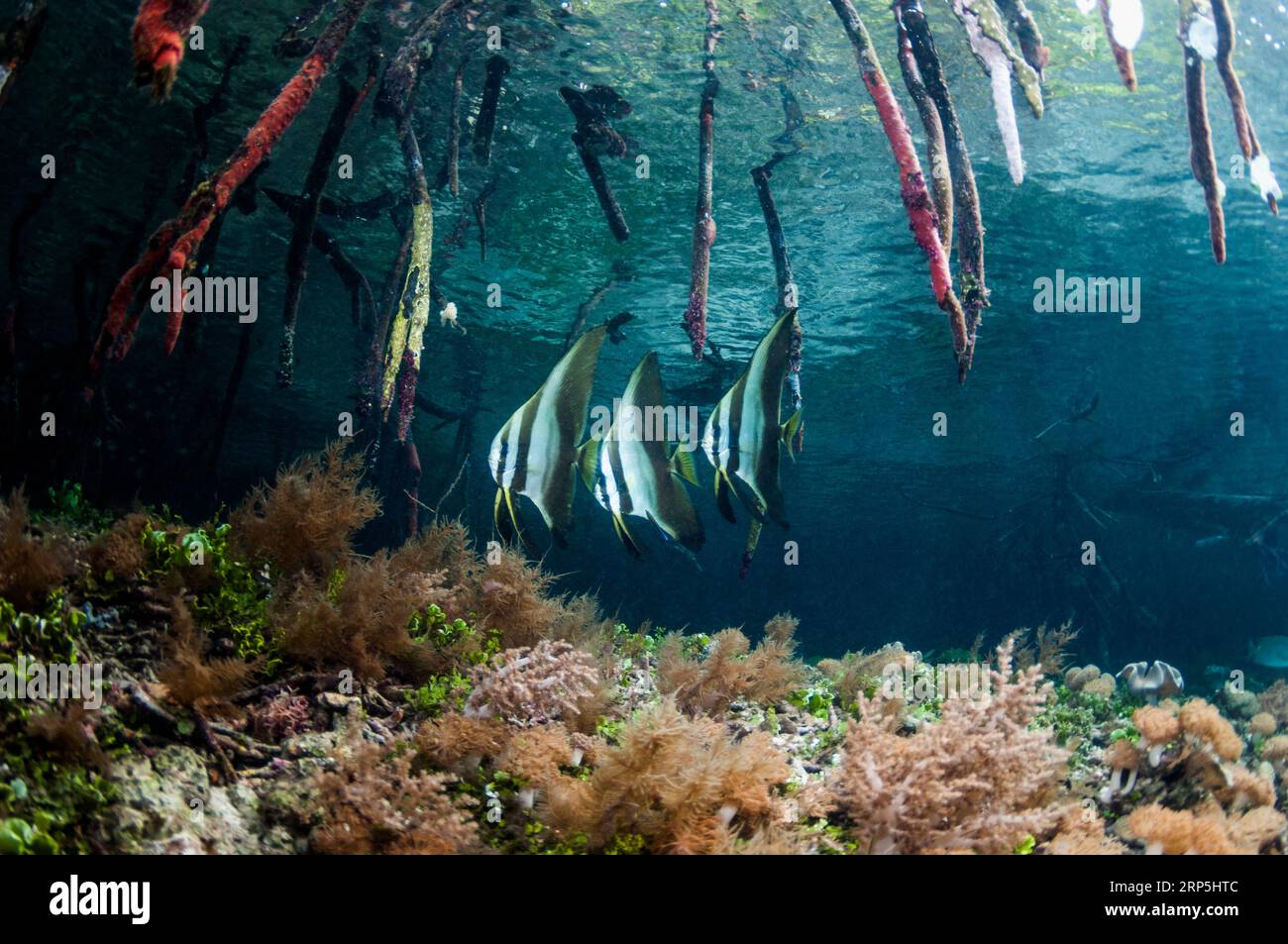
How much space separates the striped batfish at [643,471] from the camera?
3.56 metres

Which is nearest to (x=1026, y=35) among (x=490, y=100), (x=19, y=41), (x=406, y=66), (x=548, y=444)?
A: (x=548, y=444)

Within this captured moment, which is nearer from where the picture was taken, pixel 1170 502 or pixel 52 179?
pixel 52 179

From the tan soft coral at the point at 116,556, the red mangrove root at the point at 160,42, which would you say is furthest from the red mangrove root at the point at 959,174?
the tan soft coral at the point at 116,556

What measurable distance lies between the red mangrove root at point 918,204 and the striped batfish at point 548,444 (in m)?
1.63

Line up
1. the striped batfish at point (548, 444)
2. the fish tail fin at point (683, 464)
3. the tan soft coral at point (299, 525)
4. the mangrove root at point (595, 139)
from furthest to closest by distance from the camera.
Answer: the mangrove root at point (595, 139), the tan soft coral at point (299, 525), the fish tail fin at point (683, 464), the striped batfish at point (548, 444)

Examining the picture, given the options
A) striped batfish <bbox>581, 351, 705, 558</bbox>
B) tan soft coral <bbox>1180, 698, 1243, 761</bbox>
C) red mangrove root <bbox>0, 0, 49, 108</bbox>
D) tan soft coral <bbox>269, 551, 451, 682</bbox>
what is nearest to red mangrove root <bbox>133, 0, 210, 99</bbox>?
red mangrove root <bbox>0, 0, 49, 108</bbox>

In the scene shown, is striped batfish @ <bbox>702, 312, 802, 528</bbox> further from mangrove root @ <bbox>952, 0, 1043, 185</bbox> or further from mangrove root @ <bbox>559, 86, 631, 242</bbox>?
mangrove root @ <bbox>559, 86, 631, 242</bbox>

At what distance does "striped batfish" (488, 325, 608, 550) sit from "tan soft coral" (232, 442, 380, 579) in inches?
58.0

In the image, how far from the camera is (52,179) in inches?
295

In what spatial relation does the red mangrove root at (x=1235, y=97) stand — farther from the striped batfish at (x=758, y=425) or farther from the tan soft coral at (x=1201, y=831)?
the tan soft coral at (x=1201, y=831)

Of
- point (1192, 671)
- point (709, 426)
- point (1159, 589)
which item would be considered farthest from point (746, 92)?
point (1159, 589)

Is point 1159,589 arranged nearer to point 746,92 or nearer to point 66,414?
point 746,92

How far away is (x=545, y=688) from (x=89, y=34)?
1172 cm

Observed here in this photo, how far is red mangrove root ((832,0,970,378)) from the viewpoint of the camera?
306cm
